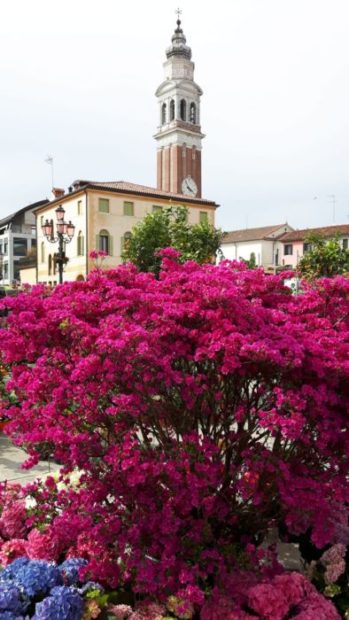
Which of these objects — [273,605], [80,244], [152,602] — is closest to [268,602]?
[273,605]

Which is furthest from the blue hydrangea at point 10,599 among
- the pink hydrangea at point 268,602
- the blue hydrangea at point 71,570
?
the pink hydrangea at point 268,602

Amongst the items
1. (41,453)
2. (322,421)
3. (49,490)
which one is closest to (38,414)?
(41,453)

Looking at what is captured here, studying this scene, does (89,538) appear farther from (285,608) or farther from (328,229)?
(328,229)

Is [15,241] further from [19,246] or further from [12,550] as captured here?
[12,550]

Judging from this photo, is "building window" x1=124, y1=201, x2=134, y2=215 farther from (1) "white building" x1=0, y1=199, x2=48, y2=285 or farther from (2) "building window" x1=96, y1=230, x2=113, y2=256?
(1) "white building" x1=0, y1=199, x2=48, y2=285

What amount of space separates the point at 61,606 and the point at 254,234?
5431cm

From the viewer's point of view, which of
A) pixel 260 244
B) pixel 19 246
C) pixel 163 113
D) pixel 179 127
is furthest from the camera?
pixel 19 246

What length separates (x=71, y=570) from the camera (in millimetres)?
2990

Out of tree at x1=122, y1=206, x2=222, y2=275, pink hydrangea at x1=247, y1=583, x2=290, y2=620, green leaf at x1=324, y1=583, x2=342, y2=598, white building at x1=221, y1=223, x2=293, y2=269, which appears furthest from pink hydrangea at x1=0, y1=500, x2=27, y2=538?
white building at x1=221, y1=223, x2=293, y2=269

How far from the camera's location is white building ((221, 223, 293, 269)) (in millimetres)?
52594

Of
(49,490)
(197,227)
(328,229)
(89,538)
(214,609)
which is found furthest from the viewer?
(328,229)

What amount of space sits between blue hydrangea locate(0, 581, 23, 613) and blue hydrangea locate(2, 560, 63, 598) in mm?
54

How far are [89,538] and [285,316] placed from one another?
71.2 inches

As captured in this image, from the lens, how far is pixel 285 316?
3.25 metres
